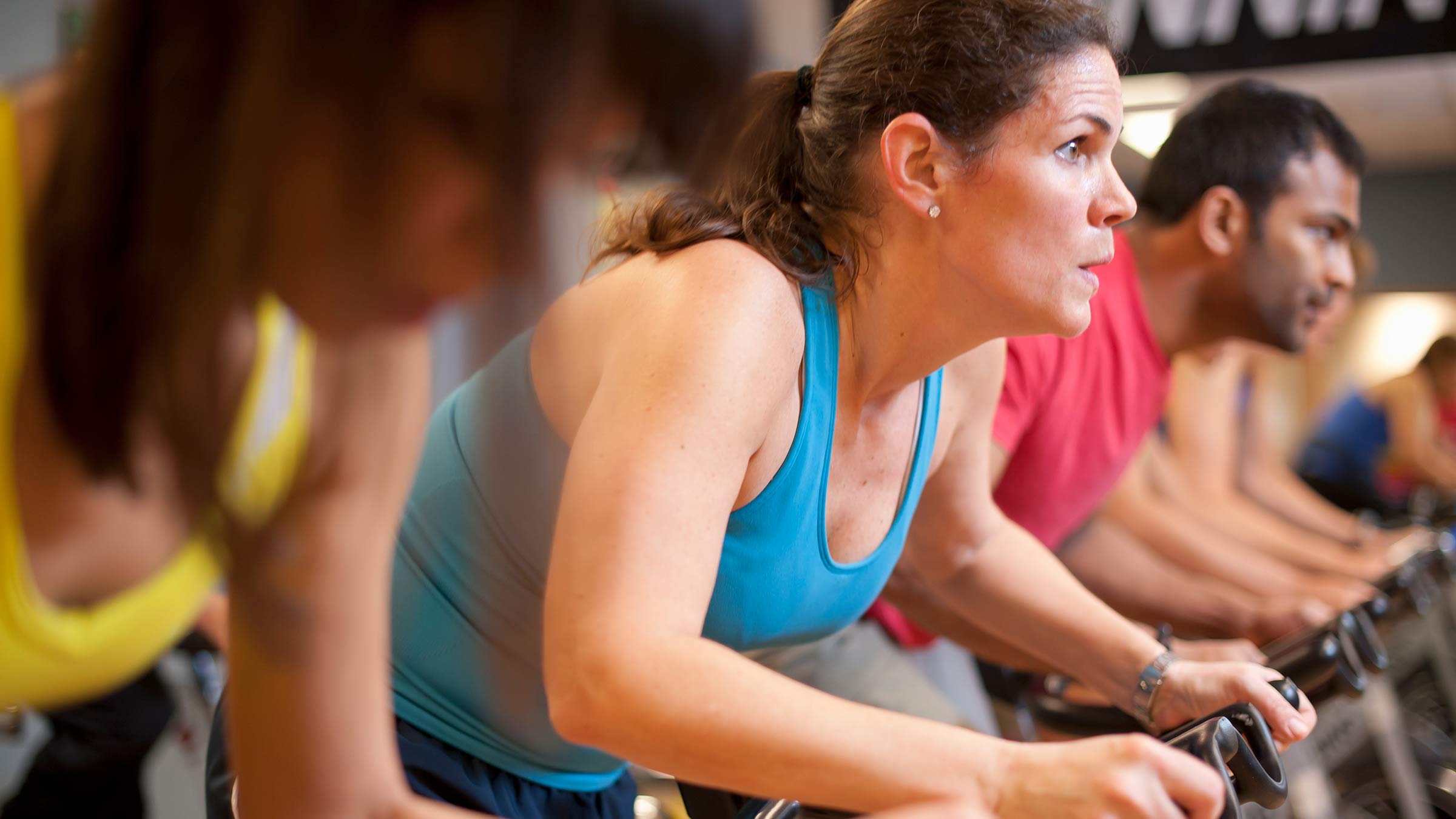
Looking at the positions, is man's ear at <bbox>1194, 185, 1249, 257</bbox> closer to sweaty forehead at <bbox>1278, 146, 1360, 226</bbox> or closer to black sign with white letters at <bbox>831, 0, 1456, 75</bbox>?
sweaty forehead at <bbox>1278, 146, 1360, 226</bbox>

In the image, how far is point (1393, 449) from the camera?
511 cm

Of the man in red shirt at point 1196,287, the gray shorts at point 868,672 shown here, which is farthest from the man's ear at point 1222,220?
the gray shorts at point 868,672

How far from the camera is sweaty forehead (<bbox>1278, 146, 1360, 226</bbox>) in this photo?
6.48 ft

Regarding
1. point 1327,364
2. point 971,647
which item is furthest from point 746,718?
point 1327,364

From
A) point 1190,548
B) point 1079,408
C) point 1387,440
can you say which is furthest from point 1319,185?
point 1387,440

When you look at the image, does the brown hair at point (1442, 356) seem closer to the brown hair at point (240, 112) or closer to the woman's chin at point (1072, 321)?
the woman's chin at point (1072, 321)

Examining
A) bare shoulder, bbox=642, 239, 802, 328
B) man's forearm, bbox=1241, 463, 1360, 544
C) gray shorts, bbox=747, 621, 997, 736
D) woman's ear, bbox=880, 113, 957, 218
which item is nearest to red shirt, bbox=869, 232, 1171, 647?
gray shorts, bbox=747, 621, 997, 736

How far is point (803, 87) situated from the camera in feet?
3.97

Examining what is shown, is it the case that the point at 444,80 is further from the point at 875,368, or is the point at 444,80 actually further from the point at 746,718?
the point at 875,368

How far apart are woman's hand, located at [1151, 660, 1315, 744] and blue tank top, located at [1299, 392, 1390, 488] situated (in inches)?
176

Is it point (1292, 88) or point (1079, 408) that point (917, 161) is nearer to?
point (1079, 408)

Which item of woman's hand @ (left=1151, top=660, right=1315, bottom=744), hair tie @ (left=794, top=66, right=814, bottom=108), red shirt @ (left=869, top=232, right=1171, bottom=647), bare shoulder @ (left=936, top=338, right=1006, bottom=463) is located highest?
hair tie @ (left=794, top=66, right=814, bottom=108)

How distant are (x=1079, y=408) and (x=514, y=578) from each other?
107 cm

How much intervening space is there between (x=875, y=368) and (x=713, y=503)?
341mm
